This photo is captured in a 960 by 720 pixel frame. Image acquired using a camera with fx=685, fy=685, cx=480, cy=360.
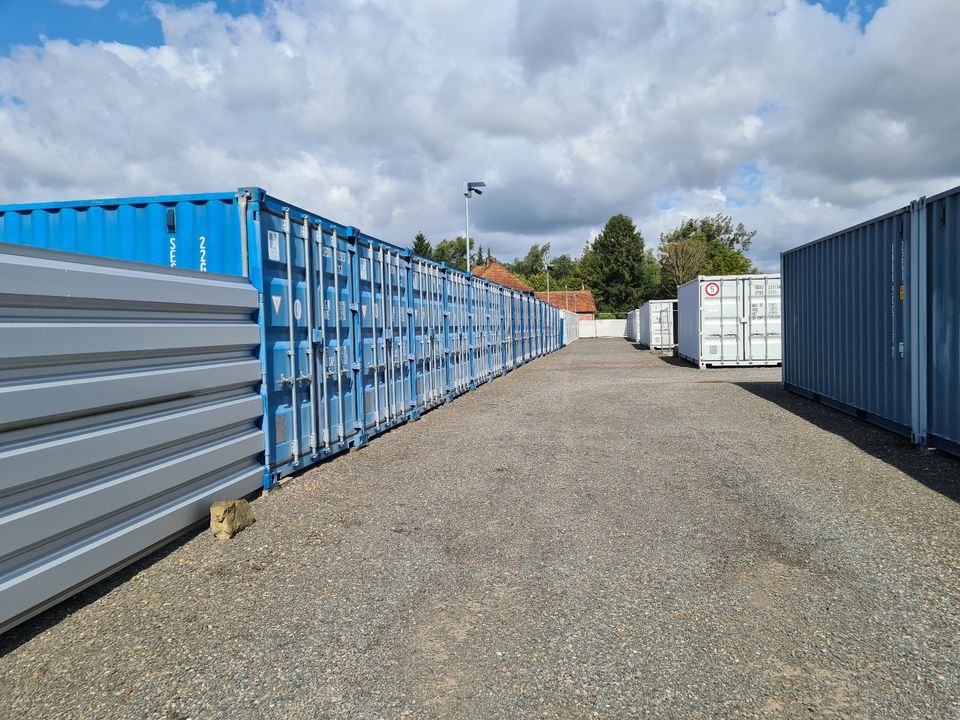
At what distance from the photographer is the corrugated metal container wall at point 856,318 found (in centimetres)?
860

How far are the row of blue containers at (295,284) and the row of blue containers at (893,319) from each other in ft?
21.8

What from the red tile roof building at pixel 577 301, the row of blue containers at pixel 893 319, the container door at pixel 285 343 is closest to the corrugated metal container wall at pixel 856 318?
the row of blue containers at pixel 893 319

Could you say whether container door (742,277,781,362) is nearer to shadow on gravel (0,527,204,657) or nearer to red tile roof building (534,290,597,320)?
shadow on gravel (0,527,204,657)

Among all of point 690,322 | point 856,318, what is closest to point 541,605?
point 856,318

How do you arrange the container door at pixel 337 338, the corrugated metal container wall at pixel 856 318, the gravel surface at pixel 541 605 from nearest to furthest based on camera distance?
the gravel surface at pixel 541 605
the container door at pixel 337 338
the corrugated metal container wall at pixel 856 318

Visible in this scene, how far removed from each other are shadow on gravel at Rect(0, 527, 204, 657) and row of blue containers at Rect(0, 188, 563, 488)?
5.68 ft

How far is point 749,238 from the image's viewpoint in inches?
3821

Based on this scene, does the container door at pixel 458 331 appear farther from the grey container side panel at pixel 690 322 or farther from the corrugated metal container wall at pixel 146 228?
the grey container side panel at pixel 690 322

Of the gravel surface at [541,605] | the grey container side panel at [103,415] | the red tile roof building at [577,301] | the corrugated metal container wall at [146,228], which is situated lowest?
the gravel surface at [541,605]

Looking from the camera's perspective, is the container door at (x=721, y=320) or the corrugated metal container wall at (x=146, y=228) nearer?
the corrugated metal container wall at (x=146, y=228)

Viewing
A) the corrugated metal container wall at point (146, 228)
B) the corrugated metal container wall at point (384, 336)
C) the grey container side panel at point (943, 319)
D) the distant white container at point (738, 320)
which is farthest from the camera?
the distant white container at point (738, 320)

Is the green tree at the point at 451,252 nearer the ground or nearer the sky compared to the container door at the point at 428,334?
nearer the sky

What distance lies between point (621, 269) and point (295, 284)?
3120 inches

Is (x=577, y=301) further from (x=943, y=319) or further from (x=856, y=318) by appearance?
(x=943, y=319)
